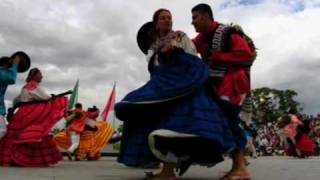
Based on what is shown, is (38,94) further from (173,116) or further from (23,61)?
(173,116)

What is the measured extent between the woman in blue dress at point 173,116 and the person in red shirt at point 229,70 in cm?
23

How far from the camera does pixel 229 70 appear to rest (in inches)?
212

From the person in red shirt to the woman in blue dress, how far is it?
0.74 feet

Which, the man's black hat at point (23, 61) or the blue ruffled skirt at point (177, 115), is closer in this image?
the blue ruffled skirt at point (177, 115)

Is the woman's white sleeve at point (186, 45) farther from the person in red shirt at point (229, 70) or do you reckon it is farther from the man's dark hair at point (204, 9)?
the man's dark hair at point (204, 9)

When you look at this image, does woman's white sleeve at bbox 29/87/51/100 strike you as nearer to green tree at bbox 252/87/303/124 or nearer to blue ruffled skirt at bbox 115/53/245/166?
blue ruffled skirt at bbox 115/53/245/166

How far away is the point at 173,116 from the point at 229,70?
84 centimetres

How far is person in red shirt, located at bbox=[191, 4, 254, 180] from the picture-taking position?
17.3 feet

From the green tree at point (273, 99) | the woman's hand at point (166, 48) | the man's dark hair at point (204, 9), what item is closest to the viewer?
the woman's hand at point (166, 48)

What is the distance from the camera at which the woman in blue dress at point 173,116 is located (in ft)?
15.8

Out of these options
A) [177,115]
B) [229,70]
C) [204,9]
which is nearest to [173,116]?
[177,115]

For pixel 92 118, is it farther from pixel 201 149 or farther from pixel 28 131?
pixel 201 149

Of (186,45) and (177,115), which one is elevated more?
(186,45)

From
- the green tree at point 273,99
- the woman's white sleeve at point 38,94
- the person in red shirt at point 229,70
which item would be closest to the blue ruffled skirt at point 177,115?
the person in red shirt at point 229,70
